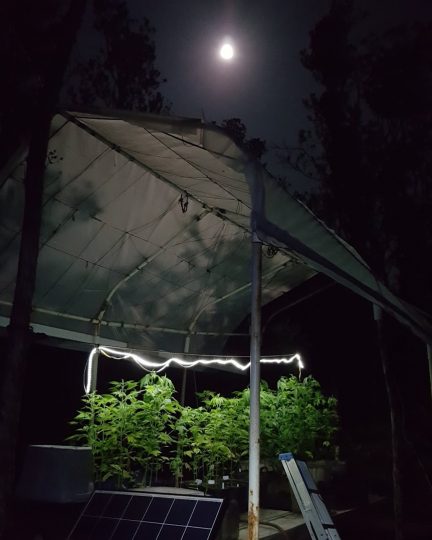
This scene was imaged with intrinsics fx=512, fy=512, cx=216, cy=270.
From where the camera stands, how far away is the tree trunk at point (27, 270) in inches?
163

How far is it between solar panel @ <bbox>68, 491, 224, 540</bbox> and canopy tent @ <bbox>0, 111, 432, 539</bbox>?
0.38 m

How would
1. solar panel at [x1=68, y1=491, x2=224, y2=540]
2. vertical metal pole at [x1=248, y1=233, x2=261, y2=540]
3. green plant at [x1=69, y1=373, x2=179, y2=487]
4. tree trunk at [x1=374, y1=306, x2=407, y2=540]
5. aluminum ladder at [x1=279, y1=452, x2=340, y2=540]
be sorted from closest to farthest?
1. vertical metal pole at [x1=248, y1=233, x2=261, y2=540]
2. solar panel at [x1=68, y1=491, x2=224, y2=540]
3. aluminum ladder at [x1=279, y1=452, x2=340, y2=540]
4. green plant at [x1=69, y1=373, x2=179, y2=487]
5. tree trunk at [x1=374, y1=306, x2=407, y2=540]

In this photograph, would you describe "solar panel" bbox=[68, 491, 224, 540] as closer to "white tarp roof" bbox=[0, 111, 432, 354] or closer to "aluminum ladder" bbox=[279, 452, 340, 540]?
"aluminum ladder" bbox=[279, 452, 340, 540]

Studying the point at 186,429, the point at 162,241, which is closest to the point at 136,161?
the point at 162,241

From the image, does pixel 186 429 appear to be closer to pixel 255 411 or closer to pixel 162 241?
pixel 162 241

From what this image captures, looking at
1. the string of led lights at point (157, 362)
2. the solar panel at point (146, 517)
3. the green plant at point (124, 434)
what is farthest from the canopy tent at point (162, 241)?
the green plant at point (124, 434)

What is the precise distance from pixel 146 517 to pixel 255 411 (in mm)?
1242

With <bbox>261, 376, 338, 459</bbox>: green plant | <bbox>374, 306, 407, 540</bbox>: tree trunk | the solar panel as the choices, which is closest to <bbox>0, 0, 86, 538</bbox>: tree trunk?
the solar panel

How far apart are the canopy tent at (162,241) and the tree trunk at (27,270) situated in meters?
0.41

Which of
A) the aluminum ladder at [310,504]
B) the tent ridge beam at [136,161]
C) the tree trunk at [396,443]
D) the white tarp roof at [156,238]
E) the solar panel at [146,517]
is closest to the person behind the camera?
the solar panel at [146,517]

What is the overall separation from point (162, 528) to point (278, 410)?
4.33 meters

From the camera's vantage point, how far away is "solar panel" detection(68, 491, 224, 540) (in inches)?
148

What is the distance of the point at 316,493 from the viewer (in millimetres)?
4348

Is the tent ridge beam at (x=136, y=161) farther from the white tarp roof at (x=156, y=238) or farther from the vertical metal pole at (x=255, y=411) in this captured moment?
the vertical metal pole at (x=255, y=411)
